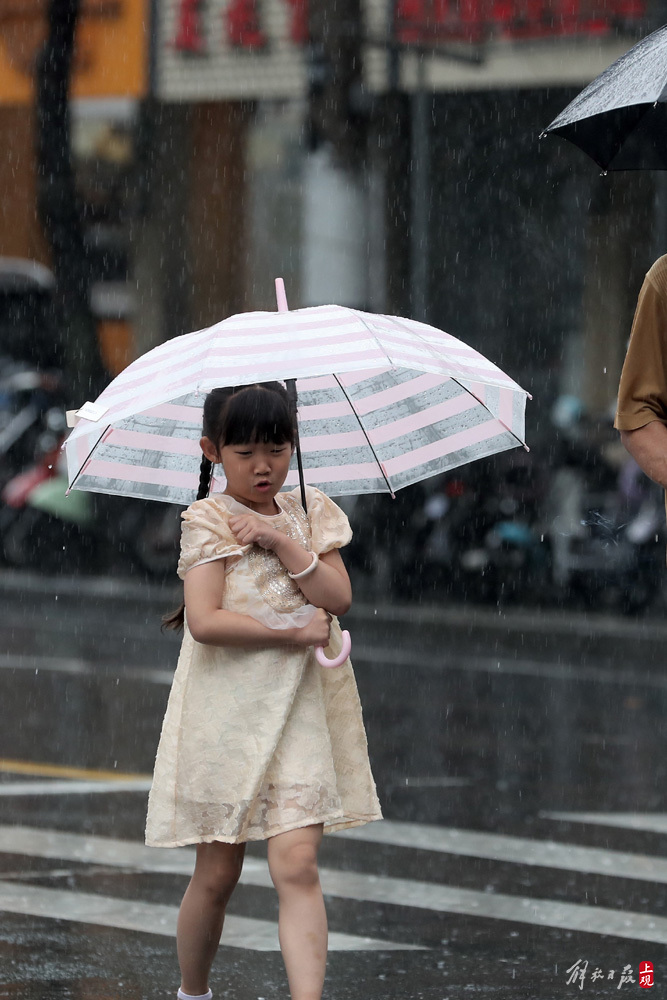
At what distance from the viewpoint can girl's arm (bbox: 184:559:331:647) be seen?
12.8 ft

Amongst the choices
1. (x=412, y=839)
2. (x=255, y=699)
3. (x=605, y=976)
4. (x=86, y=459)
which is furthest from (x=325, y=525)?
(x=412, y=839)

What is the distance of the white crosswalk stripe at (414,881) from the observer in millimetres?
5527

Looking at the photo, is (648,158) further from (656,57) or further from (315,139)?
(315,139)

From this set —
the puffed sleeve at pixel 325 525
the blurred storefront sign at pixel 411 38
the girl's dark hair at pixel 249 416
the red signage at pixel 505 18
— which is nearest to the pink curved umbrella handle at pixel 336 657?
the puffed sleeve at pixel 325 525

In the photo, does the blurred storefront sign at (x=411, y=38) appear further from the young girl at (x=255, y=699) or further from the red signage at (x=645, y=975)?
the young girl at (x=255, y=699)

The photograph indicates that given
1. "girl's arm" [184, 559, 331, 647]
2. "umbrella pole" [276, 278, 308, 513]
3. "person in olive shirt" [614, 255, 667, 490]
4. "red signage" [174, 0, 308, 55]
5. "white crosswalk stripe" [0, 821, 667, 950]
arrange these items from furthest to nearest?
"red signage" [174, 0, 308, 55] < "white crosswalk stripe" [0, 821, 667, 950] < "umbrella pole" [276, 278, 308, 513] < "person in olive shirt" [614, 255, 667, 490] < "girl's arm" [184, 559, 331, 647]

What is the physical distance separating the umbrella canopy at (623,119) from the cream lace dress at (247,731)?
125 cm

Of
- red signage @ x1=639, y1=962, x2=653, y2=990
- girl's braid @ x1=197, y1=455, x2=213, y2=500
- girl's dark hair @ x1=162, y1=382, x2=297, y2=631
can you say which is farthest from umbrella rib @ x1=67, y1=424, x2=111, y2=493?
red signage @ x1=639, y1=962, x2=653, y2=990

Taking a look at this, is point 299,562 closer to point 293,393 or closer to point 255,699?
point 255,699

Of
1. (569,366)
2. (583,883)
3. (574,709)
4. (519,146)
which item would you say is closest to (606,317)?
(569,366)

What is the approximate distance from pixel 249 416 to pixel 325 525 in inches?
14.4

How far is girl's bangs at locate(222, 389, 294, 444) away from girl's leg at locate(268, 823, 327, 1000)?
89 centimetres

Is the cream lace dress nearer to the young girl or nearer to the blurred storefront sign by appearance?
the young girl

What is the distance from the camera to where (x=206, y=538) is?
4.00 meters
